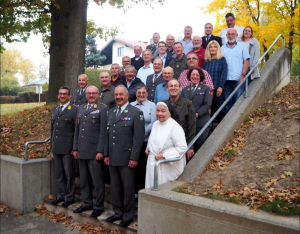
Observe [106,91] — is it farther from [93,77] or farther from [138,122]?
[93,77]

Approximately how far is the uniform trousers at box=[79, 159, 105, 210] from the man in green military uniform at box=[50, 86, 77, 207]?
50 centimetres

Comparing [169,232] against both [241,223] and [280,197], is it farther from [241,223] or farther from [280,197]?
[280,197]

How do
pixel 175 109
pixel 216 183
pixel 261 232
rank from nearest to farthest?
1. pixel 261 232
2. pixel 216 183
3. pixel 175 109

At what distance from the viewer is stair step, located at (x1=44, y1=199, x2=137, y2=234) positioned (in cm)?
501

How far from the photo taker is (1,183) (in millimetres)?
7160

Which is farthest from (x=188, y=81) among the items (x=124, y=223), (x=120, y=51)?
(x=120, y=51)

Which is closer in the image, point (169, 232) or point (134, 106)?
point (169, 232)

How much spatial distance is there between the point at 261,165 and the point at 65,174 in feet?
12.1

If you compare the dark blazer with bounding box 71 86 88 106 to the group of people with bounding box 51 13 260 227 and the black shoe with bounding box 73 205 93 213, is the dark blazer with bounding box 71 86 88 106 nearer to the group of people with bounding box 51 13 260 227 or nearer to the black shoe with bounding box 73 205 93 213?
the group of people with bounding box 51 13 260 227

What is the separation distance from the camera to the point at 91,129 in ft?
18.4

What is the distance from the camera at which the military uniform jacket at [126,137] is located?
5039 mm

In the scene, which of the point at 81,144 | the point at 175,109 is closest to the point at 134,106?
the point at 175,109

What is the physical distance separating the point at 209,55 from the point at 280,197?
3.65 meters

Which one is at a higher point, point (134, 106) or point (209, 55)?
point (209, 55)
